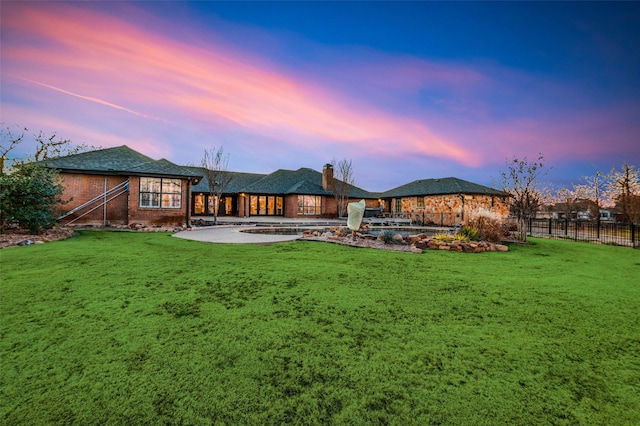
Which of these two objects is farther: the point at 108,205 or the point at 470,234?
the point at 108,205

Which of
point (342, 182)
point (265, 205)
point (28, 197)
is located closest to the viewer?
point (28, 197)

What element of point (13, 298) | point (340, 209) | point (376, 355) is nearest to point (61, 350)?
point (13, 298)

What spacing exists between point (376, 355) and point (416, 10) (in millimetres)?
14823

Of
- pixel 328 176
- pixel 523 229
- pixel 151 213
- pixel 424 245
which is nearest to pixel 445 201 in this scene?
pixel 328 176

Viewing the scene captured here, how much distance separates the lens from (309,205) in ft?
94.7

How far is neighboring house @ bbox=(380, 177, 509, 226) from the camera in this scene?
2472 cm

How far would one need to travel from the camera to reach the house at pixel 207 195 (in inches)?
599

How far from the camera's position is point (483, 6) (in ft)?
38.0

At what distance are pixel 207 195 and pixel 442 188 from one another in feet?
83.0

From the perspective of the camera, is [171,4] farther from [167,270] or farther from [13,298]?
[13,298]

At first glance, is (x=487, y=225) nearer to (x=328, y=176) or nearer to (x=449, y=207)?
(x=449, y=207)

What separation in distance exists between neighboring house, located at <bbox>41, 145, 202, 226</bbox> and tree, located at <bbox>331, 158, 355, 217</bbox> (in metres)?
15.8

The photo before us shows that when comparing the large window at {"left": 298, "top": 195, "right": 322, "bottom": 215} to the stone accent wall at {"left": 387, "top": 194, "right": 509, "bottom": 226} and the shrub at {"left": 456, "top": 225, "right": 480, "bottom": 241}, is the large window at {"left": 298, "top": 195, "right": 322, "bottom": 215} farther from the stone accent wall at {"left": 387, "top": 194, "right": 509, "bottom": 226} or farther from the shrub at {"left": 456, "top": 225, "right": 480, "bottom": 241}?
the shrub at {"left": 456, "top": 225, "right": 480, "bottom": 241}

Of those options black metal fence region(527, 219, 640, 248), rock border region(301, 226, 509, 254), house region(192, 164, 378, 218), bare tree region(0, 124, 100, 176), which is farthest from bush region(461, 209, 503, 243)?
bare tree region(0, 124, 100, 176)
